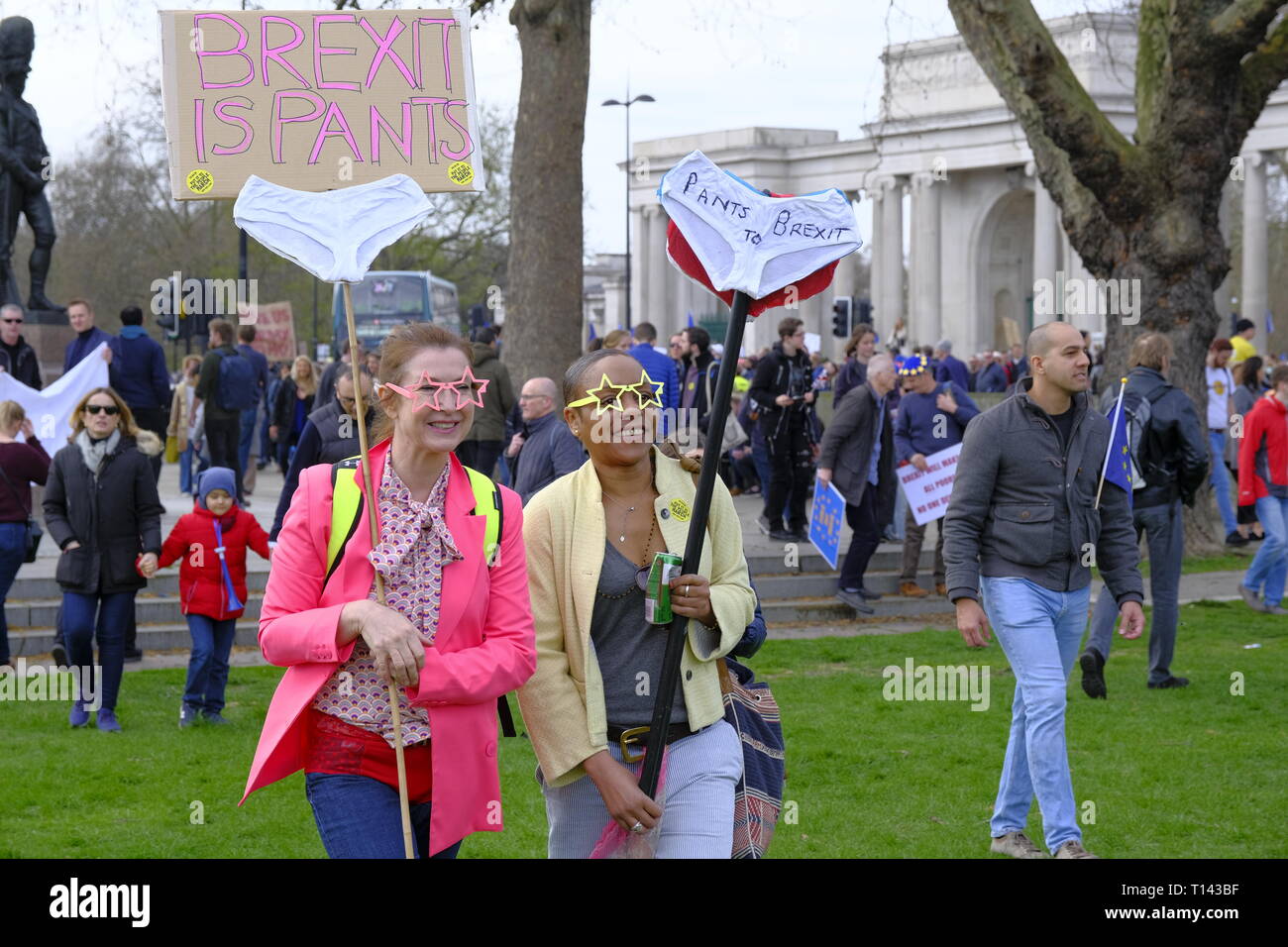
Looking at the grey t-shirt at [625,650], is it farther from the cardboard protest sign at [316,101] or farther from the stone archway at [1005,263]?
the stone archway at [1005,263]

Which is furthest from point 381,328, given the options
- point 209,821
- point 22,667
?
point 209,821

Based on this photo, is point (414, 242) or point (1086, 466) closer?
point (1086, 466)

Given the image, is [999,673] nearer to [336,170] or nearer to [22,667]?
[22,667]

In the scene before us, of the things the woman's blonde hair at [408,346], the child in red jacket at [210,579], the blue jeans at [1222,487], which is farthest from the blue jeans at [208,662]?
the blue jeans at [1222,487]

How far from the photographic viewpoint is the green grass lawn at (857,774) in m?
7.31

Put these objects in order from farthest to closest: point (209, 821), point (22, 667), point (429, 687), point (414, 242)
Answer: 1. point (414, 242)
2. point (22, 667)
3. point (209, 821)
4. point (429, 687)

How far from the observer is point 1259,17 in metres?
14.9

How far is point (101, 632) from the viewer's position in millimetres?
9711

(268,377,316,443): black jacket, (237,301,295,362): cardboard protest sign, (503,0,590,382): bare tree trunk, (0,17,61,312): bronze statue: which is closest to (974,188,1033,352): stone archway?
(237,301,295,362): cardboard protest sign

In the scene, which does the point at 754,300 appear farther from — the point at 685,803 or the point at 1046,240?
the point at 1046,240

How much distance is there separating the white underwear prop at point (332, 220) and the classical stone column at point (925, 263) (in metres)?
64.3

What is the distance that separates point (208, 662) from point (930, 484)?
6511mm

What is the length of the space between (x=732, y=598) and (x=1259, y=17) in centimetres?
1239

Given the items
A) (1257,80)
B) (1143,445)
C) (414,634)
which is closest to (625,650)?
(414,634)
